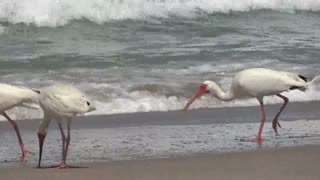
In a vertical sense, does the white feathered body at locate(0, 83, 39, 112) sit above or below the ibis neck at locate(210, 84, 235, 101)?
above

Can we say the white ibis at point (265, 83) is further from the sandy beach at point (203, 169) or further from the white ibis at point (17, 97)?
the white ibis at point (17, 97)

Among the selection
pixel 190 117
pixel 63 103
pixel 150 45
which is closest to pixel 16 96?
pixel 63 103

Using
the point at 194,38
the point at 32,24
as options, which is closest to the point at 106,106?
the point at 194,38

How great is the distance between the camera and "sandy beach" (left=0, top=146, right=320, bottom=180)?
495 centimetres

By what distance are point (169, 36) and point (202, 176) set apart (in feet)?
27.1

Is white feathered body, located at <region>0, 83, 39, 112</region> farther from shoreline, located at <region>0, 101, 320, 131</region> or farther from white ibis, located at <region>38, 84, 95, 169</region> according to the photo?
shoreline, located at <region>0, 101, 320, 131</region>

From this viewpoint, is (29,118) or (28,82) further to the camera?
(28,82)

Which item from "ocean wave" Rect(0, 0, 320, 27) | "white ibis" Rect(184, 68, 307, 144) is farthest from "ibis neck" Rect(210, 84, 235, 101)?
"ocean wave" Rect(0, 0, 320, 27)

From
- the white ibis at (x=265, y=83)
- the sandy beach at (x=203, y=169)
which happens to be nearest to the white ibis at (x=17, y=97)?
the sandy beach at (x=203, y=169)

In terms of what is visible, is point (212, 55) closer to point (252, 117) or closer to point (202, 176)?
point (252, 117)

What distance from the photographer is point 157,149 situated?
607cm

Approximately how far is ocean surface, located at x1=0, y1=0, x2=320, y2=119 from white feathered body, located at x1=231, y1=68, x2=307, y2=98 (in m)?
1.02

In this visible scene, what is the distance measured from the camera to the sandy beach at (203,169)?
4.95 metres

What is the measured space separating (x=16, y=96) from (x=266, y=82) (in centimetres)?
232
